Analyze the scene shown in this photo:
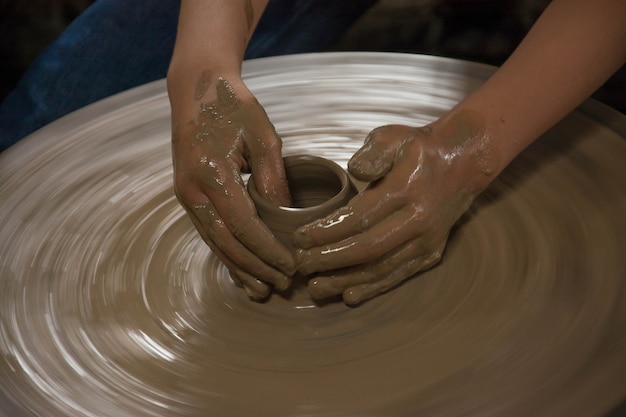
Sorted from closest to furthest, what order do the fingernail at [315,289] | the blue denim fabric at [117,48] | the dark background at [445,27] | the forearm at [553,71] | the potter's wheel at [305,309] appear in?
the potter's wheel at [305,309], the fingernail at [315,289], the forearm at [553,71], the blue denim fabric at [117,48], the dark background at [445,27]

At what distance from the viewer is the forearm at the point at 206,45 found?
120 cm

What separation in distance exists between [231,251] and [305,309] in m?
0.13

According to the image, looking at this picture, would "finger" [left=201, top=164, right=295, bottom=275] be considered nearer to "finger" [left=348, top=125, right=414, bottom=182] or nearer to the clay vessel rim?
the clay vessel rim

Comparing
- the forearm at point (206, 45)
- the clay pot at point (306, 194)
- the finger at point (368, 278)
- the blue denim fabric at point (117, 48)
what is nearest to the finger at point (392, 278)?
the finger at point (368, 278)

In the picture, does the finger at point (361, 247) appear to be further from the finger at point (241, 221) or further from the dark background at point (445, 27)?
the dark background at point (445, 27)

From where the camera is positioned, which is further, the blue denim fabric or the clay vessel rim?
the blue denim fabric

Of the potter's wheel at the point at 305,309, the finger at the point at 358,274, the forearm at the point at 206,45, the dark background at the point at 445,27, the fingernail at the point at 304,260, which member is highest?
the forearm at the point at 206,45

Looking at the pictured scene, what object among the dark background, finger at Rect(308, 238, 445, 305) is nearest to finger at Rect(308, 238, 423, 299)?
finger at Rect(308, 238, 445, 305)

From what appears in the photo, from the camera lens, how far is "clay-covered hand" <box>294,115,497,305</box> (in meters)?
0.96

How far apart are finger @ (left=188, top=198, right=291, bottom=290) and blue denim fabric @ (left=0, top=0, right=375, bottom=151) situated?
2.66ft

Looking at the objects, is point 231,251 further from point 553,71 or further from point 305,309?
point 553,71

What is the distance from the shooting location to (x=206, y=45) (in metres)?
1.26

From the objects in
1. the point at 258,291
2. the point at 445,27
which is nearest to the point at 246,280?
the point at 258,291

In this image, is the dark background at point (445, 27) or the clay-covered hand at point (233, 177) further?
the dark background at point (445, 27)
